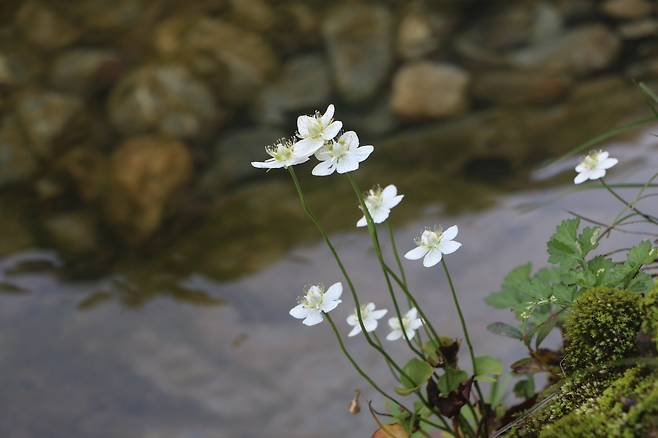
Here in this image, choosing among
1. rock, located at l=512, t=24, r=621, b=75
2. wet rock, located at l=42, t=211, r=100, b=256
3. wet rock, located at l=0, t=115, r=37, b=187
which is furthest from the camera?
rock, located at l=512, t=24, r=621, b=75

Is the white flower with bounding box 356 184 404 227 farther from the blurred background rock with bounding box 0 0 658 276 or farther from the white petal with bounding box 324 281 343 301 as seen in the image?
the blurred background rock with bounding box 0 0 658 276

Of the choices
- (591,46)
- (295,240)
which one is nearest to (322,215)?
(295,240)

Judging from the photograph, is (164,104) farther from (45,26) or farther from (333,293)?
(333,293)

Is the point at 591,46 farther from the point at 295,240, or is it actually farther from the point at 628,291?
the point at 628,291

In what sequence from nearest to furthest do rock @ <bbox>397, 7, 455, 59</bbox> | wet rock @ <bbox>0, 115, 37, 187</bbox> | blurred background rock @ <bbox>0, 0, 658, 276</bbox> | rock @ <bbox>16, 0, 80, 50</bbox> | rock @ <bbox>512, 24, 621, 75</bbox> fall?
blurred background rock @ <bbox>0, 0, 658, 276</bbox> → wet rock @ <bbox>0, 115, 37, 187</bbox> → rock @ <bbox>512, 24, 621, 75</bbox> → rock @ <bbox>16, 0, 80, 50</bbox> → rock @ <bbox>397, 7, 455, 59</bbox>

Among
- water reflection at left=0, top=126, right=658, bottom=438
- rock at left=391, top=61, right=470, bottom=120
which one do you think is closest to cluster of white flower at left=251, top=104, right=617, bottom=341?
water reflection at left=0, top=126, right=658, bottom=438

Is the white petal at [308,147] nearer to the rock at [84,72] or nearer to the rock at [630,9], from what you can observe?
the rock at [84,72]
